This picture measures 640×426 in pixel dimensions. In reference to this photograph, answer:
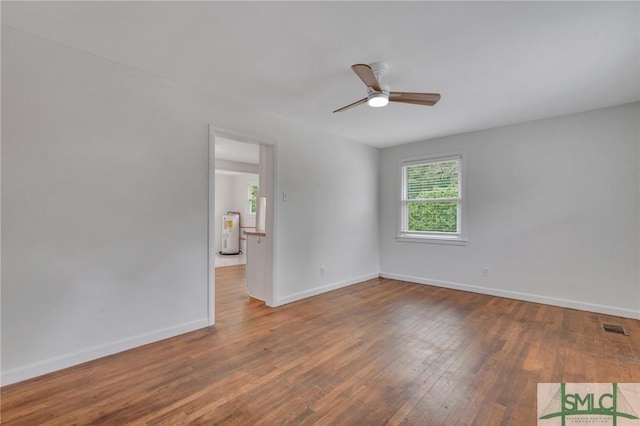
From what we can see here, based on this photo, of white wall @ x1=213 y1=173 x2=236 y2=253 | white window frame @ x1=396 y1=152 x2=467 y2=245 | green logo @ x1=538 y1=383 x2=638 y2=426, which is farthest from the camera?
white wall @ x1=213 y1=173 x2=236 y2=253

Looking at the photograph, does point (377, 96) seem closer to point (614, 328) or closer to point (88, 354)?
point (88, 354)

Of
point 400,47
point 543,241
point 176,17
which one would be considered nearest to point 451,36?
point 400,47

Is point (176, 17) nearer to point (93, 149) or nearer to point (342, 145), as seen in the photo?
point (93, 149)

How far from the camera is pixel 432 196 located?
16.5ft

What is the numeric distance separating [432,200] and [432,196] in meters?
0.08

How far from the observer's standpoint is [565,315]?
3.45 m

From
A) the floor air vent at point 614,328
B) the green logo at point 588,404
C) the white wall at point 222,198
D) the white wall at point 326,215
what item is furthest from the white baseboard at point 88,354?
the white wall at point 222,198

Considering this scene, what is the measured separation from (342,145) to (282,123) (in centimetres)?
131

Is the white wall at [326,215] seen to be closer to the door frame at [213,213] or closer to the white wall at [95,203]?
the door frame at [213,213]

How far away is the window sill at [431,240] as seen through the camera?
463cm

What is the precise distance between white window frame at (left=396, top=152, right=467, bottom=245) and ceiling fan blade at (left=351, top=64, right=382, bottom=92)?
2.86m

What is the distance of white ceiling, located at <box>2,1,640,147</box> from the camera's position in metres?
1.84

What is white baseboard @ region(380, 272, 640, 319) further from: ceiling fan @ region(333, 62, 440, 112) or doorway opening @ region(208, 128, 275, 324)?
ceiling fan @ region(333, 62, 440, 112)

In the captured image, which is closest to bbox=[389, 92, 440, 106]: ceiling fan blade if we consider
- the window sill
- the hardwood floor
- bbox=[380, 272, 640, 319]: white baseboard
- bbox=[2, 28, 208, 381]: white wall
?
bbox=[2, 28, 208, 381]: white wall
